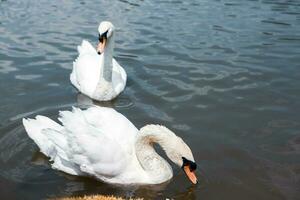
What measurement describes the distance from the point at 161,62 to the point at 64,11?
6.42 meters

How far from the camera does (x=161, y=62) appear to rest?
11.4 metres

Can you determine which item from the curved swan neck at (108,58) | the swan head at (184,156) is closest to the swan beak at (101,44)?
the curved swan neck at (108,58)

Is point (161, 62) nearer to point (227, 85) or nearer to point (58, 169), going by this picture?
point (227, 85)

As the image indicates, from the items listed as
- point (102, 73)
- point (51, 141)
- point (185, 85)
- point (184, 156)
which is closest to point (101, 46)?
point (102, 73)

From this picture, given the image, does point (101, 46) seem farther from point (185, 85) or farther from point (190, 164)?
point (190, 164)

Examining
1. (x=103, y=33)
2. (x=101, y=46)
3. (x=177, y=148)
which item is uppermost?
(x=103, y=33)

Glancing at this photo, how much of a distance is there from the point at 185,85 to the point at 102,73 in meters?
1.59

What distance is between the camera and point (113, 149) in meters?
6.56

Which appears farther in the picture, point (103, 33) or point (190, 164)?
point (103, 33)

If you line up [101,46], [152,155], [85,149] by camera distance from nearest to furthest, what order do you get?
[85,149], [152,155], [101,46]

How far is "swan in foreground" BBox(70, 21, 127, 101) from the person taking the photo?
9694mm

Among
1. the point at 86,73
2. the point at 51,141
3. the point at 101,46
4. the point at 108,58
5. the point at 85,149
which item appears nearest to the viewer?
the point at 85,149

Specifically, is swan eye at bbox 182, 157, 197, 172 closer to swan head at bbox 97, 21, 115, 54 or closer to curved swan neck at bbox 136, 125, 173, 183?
curved swan neck at bbox 136, 125, 173, 183

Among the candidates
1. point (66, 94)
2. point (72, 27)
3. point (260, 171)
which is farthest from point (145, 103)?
point (72, 27)
